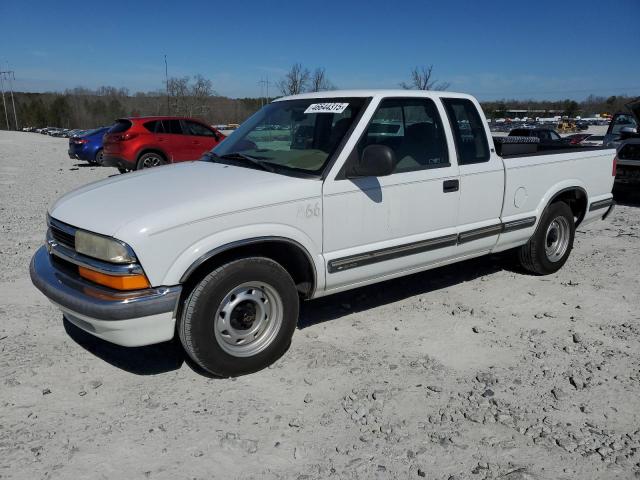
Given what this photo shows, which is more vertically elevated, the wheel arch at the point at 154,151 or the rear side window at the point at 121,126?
the rear side window at the point at 121,126

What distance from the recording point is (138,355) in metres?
3.98

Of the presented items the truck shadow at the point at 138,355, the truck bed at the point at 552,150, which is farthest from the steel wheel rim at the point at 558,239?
the truck shadow at the point at 138,355

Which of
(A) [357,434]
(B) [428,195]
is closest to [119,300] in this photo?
(A) [357,434]

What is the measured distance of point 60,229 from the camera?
3547 mm

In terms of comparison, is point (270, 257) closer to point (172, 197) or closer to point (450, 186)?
point (172, 197)

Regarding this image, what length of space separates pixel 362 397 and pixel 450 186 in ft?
6.54

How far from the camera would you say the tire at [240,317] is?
131 inches

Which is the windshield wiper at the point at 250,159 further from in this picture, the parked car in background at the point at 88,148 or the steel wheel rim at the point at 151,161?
the parked car in background at the point at 88,148

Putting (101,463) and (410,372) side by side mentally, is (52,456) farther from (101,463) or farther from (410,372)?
(410,372)

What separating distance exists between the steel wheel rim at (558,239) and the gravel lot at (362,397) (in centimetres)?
73

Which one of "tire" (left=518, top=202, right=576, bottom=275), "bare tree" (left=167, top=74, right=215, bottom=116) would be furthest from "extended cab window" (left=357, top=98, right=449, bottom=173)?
"bare tree" (left=167, top=74, right=215, bottom=116)

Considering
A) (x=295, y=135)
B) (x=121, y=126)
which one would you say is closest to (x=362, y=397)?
(x=295, y=135)

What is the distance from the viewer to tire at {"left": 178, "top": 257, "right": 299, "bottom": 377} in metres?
3.33

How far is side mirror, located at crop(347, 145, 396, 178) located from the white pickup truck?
10 mm
